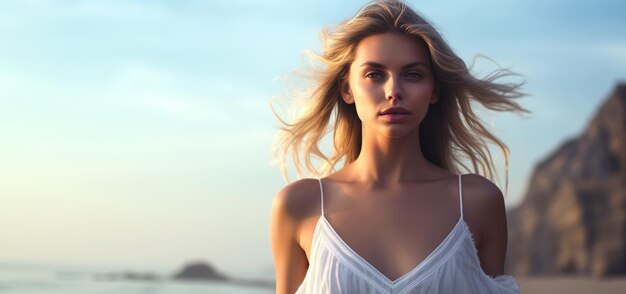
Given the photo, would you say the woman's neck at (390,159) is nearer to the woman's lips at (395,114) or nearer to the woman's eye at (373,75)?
the woman's lips at (395,114)

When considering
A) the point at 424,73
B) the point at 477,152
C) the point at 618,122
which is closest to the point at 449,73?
the point at 424,73

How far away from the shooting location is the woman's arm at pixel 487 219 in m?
4.07

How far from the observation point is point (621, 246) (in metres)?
17.6

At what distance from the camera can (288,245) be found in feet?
13.6

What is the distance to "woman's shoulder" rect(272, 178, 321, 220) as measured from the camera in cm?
413

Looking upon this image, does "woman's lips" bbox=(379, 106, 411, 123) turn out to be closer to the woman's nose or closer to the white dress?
the woman's nose

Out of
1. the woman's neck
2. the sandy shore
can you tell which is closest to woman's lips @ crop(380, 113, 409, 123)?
the woman's neck

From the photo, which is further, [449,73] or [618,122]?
[618,122]

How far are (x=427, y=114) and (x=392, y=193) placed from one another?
53 cm

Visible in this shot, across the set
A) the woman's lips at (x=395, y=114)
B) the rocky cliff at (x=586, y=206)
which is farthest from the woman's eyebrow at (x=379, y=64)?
the rocky cliff at (x=586, y=206)

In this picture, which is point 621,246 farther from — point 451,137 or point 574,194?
point 451,137

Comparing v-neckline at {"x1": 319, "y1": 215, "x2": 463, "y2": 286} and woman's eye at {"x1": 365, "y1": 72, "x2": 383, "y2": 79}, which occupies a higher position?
woman's eye at {"x1": 365, "y1": 72, "x2": 383, "y2": 79}

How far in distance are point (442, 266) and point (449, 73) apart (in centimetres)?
89

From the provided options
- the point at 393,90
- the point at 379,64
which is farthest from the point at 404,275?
the point at 379,64
